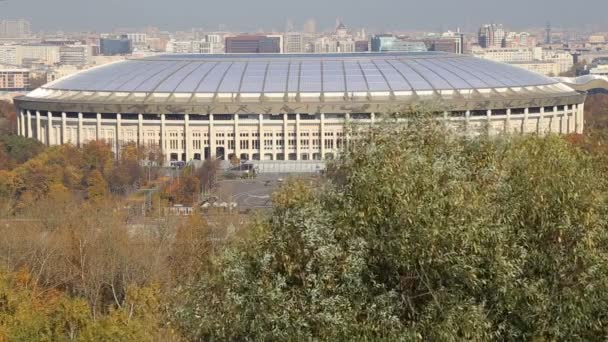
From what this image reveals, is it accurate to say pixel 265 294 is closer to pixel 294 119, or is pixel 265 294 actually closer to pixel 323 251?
pixel 323 251

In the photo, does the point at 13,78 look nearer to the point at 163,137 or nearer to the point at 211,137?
the point at 163,137

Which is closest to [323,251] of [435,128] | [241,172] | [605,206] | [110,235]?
[435,128]

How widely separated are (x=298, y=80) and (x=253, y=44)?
105 m

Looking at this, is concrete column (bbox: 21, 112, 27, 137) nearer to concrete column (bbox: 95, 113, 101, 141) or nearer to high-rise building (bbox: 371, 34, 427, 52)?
concrete column (bbox: 95, 113, 101, 141)

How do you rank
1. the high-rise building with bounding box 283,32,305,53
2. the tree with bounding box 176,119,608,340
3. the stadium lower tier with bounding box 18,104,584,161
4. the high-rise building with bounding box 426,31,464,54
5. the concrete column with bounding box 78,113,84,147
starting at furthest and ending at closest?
the high-rise building with bounding box 283,32,305,53 < the high-rise building with bounding box 426,31,464,54 < the concrete column with bounding box 78,113,84,147 < the stadium lower tier with bounding box 18,104,584,161 < the tree with bounding box 176,119,608,340

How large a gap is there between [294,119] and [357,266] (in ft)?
163

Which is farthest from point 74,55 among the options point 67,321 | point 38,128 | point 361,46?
point 67,321

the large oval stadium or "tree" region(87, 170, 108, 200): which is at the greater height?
the large oval stadium

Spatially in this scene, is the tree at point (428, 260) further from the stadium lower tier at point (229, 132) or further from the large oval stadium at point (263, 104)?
the stadium lower tier at point (229, 132)

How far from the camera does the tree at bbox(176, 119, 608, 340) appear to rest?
1502 centimetres

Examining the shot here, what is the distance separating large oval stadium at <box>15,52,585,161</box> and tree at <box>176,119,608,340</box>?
45.3 meters

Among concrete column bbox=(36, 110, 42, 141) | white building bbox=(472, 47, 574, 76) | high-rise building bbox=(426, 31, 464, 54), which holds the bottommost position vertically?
white building bbox=(472, 47, 574, 76)

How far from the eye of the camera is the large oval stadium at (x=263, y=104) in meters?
63.7

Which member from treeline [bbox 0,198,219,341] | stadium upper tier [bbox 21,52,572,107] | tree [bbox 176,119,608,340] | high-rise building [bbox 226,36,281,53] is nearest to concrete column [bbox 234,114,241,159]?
stadium upper tier [bbox 21,52,572,107]
